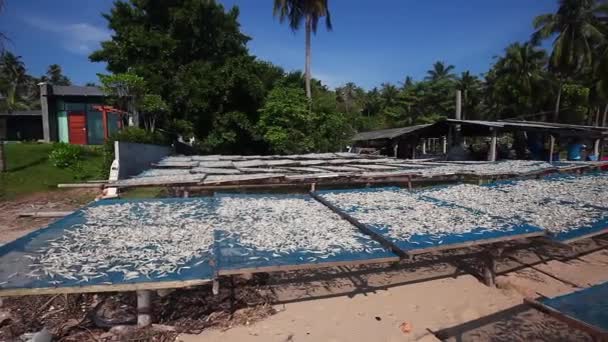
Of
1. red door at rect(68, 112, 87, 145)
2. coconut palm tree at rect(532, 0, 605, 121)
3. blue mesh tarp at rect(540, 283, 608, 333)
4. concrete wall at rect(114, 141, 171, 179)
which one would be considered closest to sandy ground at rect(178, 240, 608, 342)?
blue mesh tarp at rect(540, 283, 608, 333)

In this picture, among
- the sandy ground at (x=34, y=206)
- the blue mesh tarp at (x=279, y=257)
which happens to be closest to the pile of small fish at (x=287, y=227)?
the blue mesh tarp at (x=279, y=257)

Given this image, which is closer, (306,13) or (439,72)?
(306,13)

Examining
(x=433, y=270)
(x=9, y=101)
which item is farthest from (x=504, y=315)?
(x=9, y=101)

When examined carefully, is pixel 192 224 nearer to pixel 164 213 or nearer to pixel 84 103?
pixel 164 213

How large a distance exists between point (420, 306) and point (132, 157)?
6036 mm

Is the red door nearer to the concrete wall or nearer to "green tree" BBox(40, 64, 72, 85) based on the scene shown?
the concrete wall

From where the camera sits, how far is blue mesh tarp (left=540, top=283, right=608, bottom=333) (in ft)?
6.27

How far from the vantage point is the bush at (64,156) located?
10.8 meters

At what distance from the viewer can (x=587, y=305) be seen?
6.85ft

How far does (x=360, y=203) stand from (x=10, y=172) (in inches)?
444

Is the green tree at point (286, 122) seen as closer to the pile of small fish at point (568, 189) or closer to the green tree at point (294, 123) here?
the green tree at point (294, 123)

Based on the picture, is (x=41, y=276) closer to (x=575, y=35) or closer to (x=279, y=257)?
(x=279, y=257)

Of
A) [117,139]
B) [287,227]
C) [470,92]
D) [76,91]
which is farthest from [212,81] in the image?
[470,92]

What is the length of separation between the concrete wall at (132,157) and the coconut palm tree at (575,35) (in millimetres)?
26012
